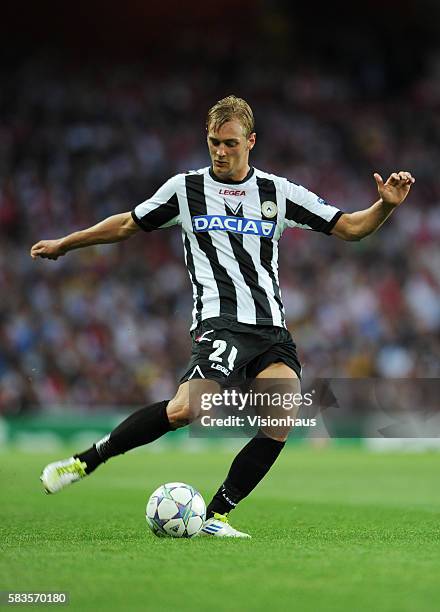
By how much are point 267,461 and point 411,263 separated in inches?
574

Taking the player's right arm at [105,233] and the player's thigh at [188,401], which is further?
the player's right arm at [105,233]

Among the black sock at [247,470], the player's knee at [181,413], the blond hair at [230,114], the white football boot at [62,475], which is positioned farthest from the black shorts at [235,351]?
the blond hair at [230,114]

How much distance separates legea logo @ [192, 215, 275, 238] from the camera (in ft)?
20.7

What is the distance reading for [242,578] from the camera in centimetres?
446

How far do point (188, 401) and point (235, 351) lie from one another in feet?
1.39

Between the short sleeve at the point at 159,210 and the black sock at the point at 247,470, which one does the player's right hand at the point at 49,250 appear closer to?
the short sleeve at the point at 159,210

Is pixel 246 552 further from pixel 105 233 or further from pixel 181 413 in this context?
pixel 105 233

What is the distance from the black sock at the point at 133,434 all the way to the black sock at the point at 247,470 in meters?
0.56

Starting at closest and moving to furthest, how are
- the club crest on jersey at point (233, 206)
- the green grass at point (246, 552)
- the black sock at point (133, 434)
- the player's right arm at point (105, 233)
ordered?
the green grass at point (246, 552)
the black sock at point (133, 434)
the club crest on jersey at point (233, 206)
the player's right arm at point (105, 233)

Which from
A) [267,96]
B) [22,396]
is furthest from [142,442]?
[267,96]

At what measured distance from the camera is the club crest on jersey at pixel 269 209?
20.9 feet

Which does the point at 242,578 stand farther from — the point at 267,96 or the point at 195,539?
the point at 267,96

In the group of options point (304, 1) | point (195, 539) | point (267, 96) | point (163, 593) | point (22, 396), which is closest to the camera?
point (163, 593)

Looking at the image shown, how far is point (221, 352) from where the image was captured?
239 inches
